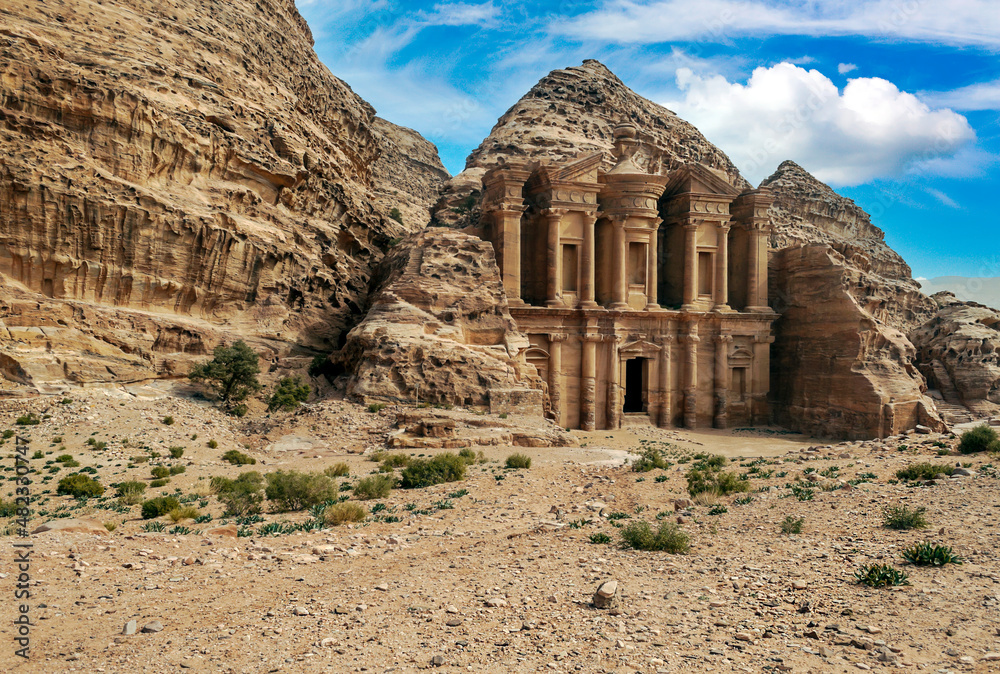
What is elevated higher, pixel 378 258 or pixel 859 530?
pixel 378 258

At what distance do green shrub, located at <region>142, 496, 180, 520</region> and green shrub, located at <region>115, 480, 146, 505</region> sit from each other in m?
0.96

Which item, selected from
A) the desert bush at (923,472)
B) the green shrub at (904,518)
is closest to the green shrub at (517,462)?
the desert bush at (923,472)

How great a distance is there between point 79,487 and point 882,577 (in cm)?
1608

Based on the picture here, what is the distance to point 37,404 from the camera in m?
20.7

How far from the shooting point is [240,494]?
14.2 metres

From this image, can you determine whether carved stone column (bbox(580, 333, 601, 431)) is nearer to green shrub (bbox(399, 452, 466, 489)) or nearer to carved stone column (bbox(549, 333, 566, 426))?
carved stone column (bbox(549, 333, 566, 426))

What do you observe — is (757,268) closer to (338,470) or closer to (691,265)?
(691,265)

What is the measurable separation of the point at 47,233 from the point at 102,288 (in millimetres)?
2508

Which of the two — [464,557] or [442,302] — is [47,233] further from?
[464,557]

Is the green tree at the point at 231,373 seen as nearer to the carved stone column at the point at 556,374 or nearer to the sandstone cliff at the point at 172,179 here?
the sandstone cliff at the point at 172,179

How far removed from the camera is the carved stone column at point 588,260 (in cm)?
3497

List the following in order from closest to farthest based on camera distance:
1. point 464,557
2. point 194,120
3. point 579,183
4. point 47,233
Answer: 1. point 464,557
2. point 47,233
3. point 194,120
4. point 579,183

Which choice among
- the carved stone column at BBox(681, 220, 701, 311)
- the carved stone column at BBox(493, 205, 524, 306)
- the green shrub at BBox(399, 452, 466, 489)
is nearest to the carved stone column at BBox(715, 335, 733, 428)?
the carved stone column at BBox(681, 220, 701, 311)

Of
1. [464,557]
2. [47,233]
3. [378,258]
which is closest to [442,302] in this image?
[378,258]
